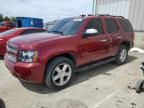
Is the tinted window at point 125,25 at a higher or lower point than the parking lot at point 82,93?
higher

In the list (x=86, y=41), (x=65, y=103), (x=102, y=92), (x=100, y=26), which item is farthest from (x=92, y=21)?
(x=65, y=103)

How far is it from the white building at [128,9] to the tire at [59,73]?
31.8 feet

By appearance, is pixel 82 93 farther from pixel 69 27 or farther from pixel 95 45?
pixel 69 27

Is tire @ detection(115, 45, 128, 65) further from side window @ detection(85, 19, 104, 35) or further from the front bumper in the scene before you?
the front bumper

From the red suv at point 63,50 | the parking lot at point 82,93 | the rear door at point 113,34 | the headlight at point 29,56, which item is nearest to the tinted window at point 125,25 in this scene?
the rear door at point 113,34

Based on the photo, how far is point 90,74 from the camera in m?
5.51

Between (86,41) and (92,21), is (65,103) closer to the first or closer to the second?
(86,41)

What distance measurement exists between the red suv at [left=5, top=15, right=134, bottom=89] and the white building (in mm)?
7384

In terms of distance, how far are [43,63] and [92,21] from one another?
85.1 inches

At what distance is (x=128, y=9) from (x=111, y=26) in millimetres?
8305

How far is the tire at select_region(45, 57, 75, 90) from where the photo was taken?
4.02 metres

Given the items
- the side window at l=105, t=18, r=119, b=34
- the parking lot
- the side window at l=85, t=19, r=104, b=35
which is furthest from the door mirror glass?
the parking lot

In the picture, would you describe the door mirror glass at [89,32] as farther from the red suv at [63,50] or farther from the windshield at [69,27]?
the windshield at [69,27]

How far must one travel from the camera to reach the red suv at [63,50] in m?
3.79
